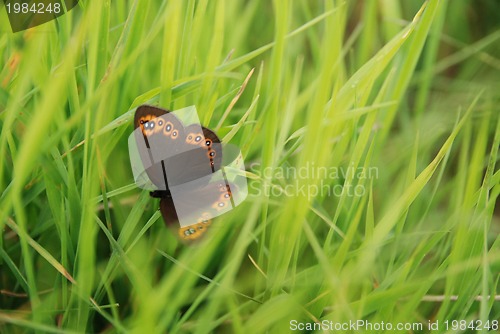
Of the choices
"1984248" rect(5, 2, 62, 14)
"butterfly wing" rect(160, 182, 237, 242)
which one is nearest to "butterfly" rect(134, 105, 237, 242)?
"butterfly wing" rect(160, 182, 237, 242)

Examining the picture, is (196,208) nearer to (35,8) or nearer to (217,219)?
(217,219)

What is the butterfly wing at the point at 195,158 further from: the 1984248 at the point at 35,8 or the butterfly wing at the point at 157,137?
the 1984248 at the point at 35,8

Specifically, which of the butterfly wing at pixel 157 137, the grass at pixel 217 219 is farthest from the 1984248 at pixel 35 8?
the butterfly wing at pixel 157 137

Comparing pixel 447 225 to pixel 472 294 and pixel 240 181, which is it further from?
pixel 240 181

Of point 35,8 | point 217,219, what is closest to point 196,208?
point 217,219

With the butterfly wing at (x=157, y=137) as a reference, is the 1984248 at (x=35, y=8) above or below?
above
